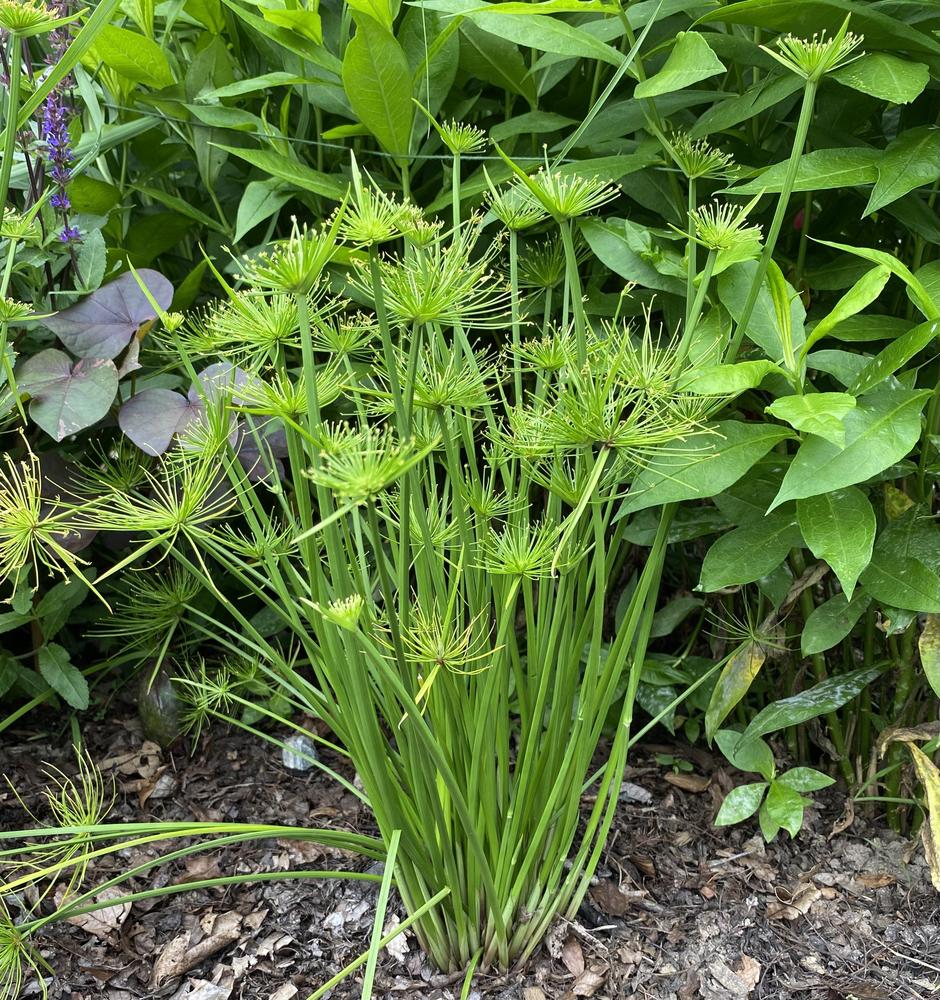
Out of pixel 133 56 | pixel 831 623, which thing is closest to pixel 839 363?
pixel 831 623

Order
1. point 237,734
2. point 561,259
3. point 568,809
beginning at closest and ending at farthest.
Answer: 1. point 568,809
2. point 561,259
3. point 237,734

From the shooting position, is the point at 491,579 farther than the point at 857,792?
No

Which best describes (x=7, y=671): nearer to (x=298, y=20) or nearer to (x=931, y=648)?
(x=298, y=20)

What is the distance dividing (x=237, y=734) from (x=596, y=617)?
847 millimetres

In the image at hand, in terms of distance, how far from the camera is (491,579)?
3.54 ft

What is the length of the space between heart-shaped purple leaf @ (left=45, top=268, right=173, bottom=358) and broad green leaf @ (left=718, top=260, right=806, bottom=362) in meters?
0.74

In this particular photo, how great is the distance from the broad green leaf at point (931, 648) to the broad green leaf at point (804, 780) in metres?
0.19

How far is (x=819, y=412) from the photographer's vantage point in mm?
865

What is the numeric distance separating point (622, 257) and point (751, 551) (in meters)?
0.39

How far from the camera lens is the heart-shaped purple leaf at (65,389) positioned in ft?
4.02

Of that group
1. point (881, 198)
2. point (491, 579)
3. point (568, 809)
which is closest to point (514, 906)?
point (568, 809)

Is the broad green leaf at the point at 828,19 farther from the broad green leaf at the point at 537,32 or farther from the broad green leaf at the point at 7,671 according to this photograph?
the broad green leaf at the point at 7,671

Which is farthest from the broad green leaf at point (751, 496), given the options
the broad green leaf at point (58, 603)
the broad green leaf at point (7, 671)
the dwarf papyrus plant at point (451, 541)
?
the broad green leaf at point (7, 671)

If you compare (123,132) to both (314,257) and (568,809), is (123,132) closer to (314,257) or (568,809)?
(314,257)
